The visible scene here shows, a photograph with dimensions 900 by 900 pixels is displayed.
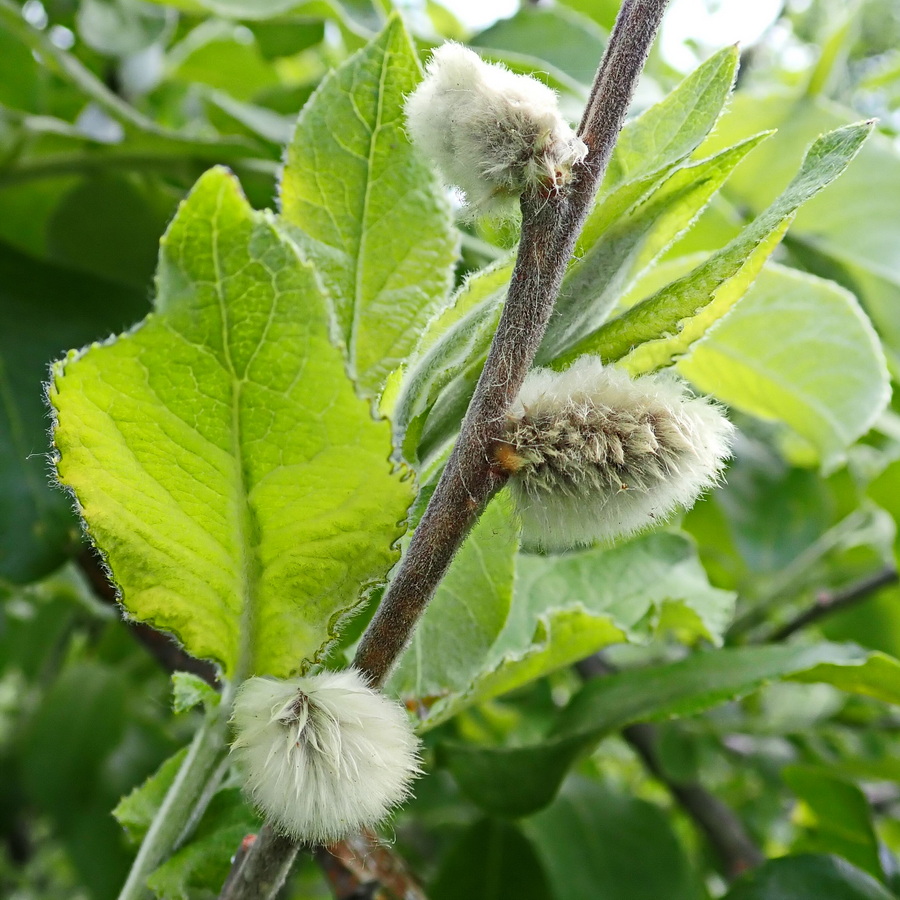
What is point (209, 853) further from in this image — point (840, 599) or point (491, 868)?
point (840, 599)

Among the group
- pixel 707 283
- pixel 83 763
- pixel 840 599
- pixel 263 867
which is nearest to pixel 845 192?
pixel 840 599

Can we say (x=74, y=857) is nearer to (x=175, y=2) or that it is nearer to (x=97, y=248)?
(x=97, y=248)

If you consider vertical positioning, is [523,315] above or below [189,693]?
above

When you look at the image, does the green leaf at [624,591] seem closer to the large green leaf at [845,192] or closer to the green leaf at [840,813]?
the green leaf at [840,813]

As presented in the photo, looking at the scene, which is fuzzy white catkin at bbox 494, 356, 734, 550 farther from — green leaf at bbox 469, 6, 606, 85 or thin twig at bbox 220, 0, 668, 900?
green leaf at bbox 469, 6, 606, 85

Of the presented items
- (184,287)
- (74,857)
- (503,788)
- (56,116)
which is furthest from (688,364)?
(74,857)

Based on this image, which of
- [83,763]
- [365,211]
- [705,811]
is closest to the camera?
[365,211]
